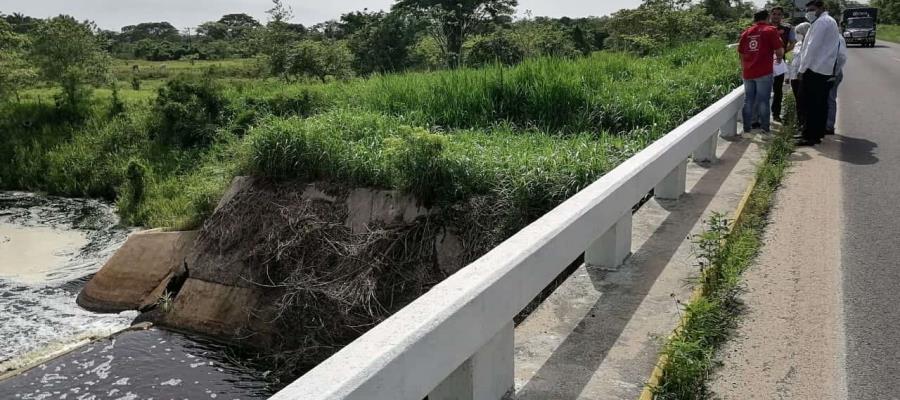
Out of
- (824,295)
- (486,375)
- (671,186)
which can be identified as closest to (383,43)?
(671,186)

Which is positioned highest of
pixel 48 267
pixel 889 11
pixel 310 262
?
pixel 889 11

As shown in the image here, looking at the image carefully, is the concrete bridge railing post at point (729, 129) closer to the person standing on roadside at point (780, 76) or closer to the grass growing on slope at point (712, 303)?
the person standing on roadside at point (780, 76)

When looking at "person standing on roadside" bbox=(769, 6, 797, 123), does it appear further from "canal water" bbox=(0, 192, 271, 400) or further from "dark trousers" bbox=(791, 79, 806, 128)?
"canal water" bbox=(0, 192, 271, 400)

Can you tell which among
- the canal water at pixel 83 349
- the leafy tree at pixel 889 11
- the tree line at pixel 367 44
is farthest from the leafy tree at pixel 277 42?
the leafy tree at pixel 889 11

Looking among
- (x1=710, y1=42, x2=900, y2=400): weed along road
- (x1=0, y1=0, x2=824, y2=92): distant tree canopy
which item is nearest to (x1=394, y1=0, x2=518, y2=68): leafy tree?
(x1=0, y1=0, x2=824, y2=92): distant tree canopy

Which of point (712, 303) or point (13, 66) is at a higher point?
point (13, 66)

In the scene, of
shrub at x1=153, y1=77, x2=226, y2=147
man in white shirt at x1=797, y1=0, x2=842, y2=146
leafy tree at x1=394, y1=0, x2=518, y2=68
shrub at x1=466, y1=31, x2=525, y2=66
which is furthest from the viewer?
leafy tree at x1=394, y1=0, x2=518, y2=68

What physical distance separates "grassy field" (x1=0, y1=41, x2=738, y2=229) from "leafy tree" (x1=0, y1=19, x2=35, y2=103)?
8443 millimetres

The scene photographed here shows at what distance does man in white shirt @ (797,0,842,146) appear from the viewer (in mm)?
8789

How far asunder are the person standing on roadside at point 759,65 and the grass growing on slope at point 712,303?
3.35 meters

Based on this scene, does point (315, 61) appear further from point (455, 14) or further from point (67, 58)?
point (455, 14)

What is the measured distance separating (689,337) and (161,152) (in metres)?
20.3

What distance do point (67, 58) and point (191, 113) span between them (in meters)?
8.30

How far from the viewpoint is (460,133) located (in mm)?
9414
